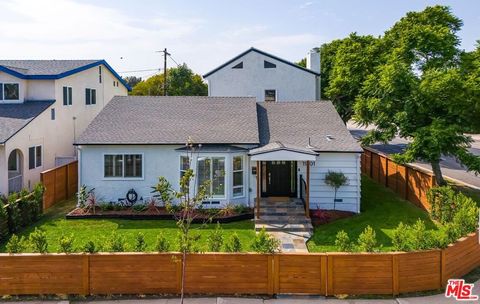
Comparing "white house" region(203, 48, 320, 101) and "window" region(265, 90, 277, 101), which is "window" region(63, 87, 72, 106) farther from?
"window" region(265, 90, 277, 101)

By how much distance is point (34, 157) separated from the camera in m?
22.6

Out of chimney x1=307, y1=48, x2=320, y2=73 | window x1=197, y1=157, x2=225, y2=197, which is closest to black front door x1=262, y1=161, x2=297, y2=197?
window x1=197, y1=157, x2=225, y2=197

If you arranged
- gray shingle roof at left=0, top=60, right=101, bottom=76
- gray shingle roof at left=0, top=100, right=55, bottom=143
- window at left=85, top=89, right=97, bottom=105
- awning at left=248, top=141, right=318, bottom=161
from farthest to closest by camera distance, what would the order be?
1. window at left=85, top=89, right=97, bottom=105
2. gray shingle roof at left=0, top=60, right=101, bottom=76
3. gray shingle roof at left=0, top=100, right=55, bottom=143
4. awning at left=248, top=141, right=318, bottom=161

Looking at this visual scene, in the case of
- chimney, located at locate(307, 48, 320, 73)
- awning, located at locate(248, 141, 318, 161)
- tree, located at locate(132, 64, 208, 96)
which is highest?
tree, located at locate(132, 64, 208, 96)

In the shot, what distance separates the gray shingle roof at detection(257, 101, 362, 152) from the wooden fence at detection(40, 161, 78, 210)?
9.93 m

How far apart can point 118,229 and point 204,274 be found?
23.0 ft

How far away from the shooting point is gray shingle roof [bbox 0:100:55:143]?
809 inches

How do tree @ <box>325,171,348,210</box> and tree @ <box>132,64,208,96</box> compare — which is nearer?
tree @ <box>325,171,348,210</box>

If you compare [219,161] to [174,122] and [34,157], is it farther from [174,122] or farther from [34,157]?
[34,157]

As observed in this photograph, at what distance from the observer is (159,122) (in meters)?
20.7

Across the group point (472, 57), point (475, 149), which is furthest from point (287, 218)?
point (475, 149)

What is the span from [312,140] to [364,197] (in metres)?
4.81

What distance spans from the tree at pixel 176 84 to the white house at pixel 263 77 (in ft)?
101

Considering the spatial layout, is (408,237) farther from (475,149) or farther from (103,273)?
(475,149)
